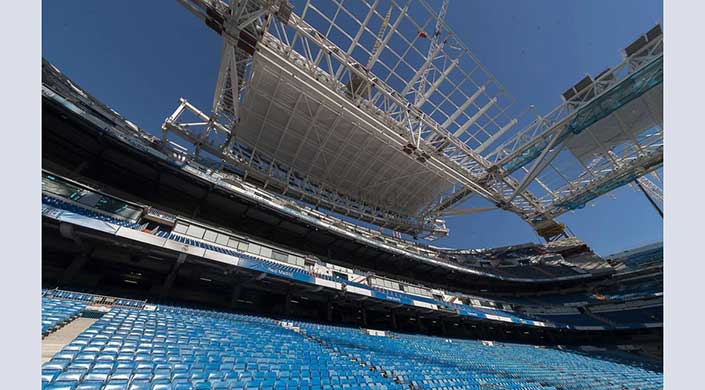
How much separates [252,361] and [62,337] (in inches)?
153

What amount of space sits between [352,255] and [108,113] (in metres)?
18.6

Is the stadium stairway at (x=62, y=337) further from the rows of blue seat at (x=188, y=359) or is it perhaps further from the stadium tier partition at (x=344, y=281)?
the stadium tier partition at (x=344, y=281)

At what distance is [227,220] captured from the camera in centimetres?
1536

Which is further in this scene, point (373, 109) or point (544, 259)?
point (544, 259)

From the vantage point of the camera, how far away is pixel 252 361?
569cm

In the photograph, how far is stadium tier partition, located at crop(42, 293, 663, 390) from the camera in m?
4.04

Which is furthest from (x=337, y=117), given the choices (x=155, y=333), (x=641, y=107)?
(x=641, y=107)

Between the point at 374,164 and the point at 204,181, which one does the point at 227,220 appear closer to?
the point at 204,181

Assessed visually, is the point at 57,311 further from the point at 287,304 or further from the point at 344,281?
the point at 344,281

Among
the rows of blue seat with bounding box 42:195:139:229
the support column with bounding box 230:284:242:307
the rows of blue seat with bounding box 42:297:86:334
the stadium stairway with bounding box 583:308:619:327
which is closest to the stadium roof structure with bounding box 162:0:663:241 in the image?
the rows of blue seat with bounding box 42:195:139:229

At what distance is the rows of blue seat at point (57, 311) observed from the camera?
4.82 metres

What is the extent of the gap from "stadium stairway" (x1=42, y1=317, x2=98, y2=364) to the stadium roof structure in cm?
1147

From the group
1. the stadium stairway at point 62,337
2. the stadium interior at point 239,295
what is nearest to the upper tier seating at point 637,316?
the stadium interior at point 239,295

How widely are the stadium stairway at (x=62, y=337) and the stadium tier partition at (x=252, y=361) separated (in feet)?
0.64
